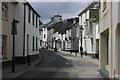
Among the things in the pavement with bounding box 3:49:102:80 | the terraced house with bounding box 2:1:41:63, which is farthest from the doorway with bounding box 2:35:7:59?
the pavement with bounding box 3:49:102:80

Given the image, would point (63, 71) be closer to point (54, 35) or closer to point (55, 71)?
point (55, 71)

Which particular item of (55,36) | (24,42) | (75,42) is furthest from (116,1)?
(55,36)

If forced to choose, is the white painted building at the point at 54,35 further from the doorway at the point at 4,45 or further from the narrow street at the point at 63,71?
the doorway at the point at 4,45

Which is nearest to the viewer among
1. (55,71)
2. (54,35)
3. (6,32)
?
(55,71)

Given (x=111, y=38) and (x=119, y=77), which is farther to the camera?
(x=111, y=38)

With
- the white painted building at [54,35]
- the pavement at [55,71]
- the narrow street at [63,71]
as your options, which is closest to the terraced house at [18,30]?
the pavement at [55,71]

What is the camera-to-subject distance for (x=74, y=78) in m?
19.9

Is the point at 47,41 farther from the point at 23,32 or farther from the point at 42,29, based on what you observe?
the point at 23,32

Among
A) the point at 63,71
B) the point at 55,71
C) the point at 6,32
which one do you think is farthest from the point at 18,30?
the point at 63,71

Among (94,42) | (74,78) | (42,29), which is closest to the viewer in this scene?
(74,78)

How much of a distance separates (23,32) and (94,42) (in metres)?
18.2

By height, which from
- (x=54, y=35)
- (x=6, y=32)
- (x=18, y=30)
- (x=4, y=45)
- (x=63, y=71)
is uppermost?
(x=54, y=35)

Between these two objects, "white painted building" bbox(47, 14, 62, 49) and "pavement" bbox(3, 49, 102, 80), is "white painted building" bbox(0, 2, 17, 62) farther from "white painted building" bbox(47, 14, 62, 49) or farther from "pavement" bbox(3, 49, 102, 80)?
"white painted building" bbox(47, 14, 62, 49)

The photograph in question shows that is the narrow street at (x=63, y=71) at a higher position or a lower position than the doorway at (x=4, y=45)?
lower
